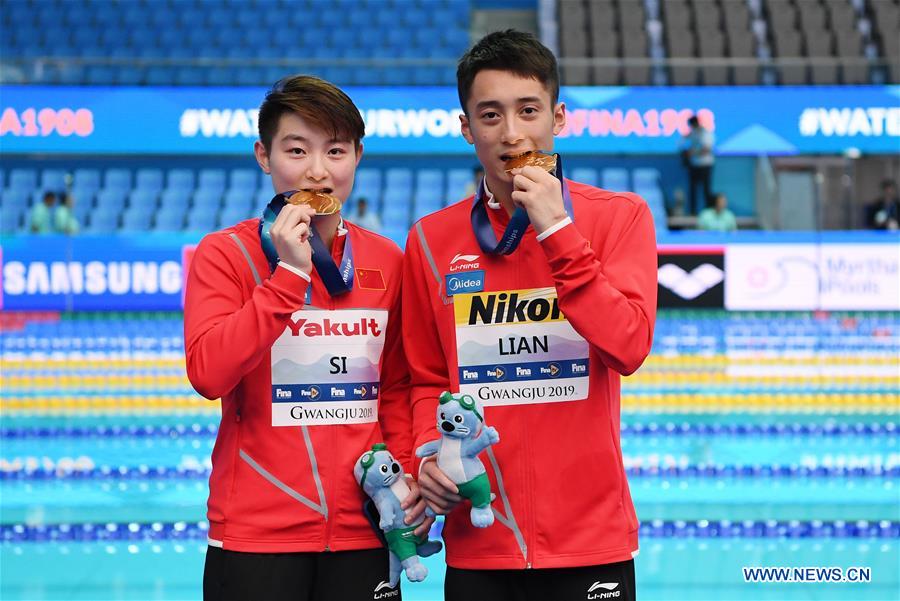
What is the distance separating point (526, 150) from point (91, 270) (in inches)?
435

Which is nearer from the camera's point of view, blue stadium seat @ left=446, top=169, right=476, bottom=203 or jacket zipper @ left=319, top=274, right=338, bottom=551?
jacket zipper @ left=319, top=274, right=338, bottom=551

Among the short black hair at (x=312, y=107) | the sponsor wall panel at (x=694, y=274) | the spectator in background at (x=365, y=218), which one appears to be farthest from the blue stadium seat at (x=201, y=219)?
the short black hair at (x=312, y=107)

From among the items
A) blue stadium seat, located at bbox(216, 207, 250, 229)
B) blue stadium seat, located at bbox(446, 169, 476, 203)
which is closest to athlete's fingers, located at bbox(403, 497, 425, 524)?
blue stadium seat, located at bbox(216, 207, 250, 229)

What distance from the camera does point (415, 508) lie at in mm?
1906

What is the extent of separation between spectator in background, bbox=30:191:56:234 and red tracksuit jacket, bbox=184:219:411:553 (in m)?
11.5

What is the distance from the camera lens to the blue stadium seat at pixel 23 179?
47.1 ft

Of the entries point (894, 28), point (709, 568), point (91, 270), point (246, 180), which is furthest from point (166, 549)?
point (894, 28)

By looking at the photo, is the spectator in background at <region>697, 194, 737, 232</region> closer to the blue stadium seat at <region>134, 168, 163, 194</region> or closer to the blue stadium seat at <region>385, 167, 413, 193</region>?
the blue stadium seat at <region>385, 167, 413, 193</region>

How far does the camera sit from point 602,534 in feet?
6.20

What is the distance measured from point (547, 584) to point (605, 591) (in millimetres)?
104

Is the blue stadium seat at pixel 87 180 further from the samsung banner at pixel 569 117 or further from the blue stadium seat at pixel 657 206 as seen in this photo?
the blue stadium seat at pixel 657 206

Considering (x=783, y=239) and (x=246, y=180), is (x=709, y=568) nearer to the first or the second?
(x=783, y=239)

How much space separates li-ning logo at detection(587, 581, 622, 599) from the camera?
1873 mm

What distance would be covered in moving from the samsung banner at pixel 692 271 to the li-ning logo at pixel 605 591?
10.1m
